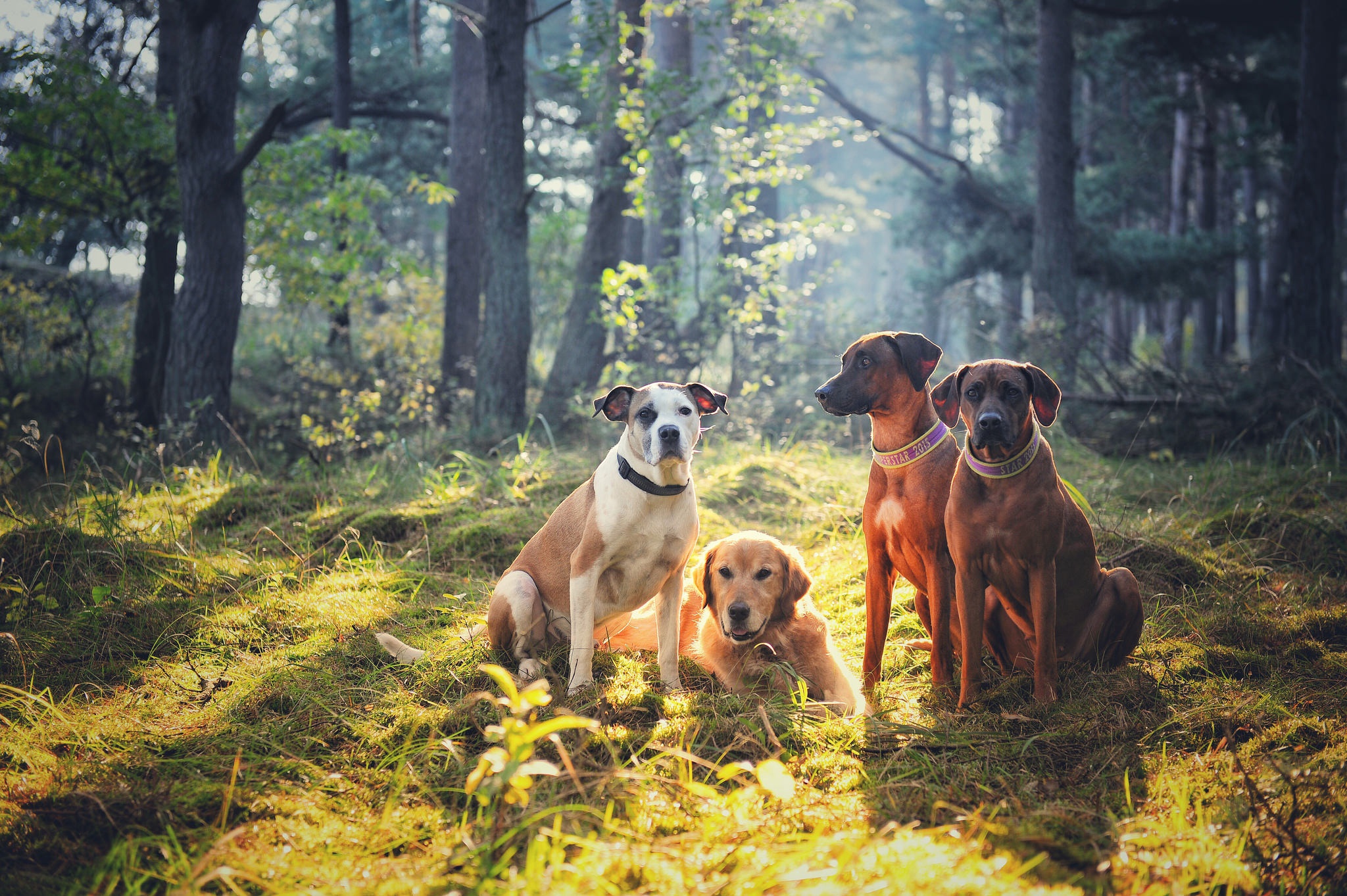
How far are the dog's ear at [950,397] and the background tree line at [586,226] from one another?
4349 mm

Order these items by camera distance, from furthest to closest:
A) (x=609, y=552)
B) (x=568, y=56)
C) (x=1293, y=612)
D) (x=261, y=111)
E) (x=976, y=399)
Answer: (x=261, y=111) → (x=568, y=56) → (x=1293, y=612) → (x=609, y=552) → (x=976, y=399)

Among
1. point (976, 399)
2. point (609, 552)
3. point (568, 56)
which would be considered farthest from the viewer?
point (568, 56)

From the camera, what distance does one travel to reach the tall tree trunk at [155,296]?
9547 millimetres

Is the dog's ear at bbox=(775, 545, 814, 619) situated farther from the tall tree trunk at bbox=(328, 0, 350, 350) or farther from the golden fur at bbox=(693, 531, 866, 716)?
the tall tree trunk at bbox=(328, 0, 350, 350)

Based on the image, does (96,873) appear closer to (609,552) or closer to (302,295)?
(609,552)

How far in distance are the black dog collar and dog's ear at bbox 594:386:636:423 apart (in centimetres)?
30

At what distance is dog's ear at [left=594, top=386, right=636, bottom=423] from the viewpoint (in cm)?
371

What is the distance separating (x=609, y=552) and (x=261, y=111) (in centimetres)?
1875

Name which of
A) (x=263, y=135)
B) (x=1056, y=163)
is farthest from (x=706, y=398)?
(x=1056, y=163)

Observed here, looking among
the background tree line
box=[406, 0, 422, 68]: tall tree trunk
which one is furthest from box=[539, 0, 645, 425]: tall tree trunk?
box=[406, 0, 422, 68]: tall tree trunk

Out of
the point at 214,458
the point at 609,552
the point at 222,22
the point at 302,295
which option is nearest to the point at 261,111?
the point at 302,295

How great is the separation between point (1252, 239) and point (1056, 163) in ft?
20.4

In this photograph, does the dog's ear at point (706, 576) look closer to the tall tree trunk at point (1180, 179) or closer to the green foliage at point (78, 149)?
the green foliage at point (78, 149)

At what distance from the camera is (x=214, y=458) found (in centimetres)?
726
